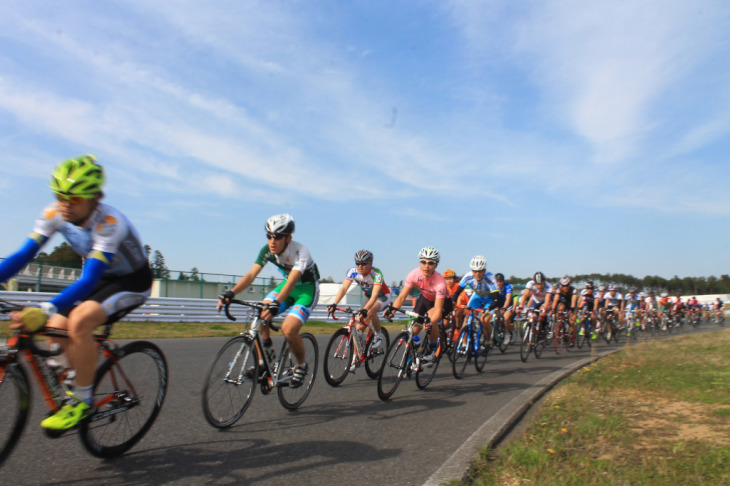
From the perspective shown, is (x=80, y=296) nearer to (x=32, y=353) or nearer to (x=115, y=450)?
(x=32, y=353)

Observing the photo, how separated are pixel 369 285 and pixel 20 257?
5.91 m

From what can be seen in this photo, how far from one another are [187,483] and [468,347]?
651 centimetres

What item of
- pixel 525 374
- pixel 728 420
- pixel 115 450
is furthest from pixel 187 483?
pixel 525 374

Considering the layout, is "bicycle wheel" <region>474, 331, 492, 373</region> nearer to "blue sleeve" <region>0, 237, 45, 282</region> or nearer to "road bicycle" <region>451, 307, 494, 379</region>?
"road bicycle" <region>451, 307, 494, 379</region>

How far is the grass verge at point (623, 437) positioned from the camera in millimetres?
3719

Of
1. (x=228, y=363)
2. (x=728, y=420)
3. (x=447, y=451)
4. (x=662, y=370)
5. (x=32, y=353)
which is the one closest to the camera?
(x=32, y=353)

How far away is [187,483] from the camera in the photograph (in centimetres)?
343

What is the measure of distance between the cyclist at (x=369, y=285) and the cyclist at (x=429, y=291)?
32cm

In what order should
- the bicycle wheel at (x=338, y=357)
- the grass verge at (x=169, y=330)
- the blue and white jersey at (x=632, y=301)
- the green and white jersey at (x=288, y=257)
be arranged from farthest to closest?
1. the blue and white jersey at (x=632, y=301)
2. the grass verge at (x=169, y=330)
3. the bicycle wheel at (x=338, y=357)
4. the green and white jersey at (x=288, y=257)

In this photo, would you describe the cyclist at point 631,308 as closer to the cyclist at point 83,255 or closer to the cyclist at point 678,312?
the cyclist at point 678,312

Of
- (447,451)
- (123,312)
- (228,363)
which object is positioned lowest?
(447,451)

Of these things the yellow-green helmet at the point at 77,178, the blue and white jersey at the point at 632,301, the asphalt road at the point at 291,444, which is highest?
the yellow-green helmet at the point at 77,178

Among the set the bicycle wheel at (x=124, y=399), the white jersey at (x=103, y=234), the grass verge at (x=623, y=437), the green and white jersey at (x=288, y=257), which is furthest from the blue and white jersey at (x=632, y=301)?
the white jersey at (x=103, y=234)

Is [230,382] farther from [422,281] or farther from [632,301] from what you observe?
[632,301]
